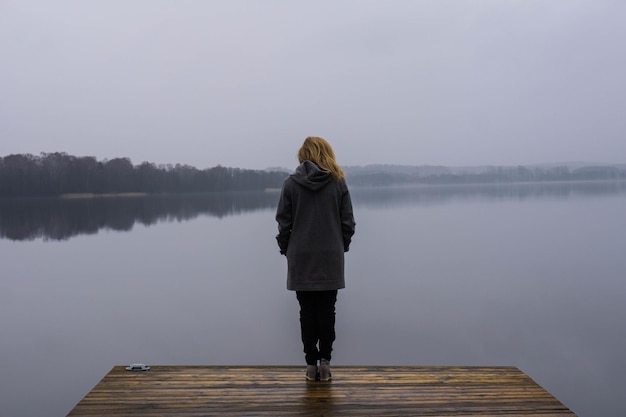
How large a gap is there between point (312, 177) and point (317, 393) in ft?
4.08

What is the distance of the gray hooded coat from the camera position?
2.98 metres

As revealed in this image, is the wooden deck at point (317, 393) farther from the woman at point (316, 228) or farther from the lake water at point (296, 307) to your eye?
the lake water at point (296, 307)

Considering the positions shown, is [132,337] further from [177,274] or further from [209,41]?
[209,41]

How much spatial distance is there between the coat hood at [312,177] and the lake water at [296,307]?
253 inches

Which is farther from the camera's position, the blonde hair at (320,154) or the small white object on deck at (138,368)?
the small white object on deck at (138,368)

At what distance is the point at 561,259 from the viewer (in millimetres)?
21188

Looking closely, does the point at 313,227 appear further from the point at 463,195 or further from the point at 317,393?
the point at 463,195

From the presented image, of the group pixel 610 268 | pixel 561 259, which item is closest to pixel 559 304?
pixel 610 268

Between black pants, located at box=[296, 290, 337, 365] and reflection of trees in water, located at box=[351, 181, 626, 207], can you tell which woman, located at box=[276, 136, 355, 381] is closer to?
black pants, located at box=[296, 290, 337, 365]

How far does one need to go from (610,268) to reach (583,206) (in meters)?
29.7

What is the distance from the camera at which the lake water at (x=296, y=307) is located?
9.51 m

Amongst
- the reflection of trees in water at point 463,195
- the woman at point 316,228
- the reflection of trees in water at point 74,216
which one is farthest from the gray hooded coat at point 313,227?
the reflection of trees in water at point 463,195

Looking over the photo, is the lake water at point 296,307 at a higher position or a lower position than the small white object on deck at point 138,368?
lower

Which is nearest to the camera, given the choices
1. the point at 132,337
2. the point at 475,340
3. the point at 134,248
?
the point at 475,340
